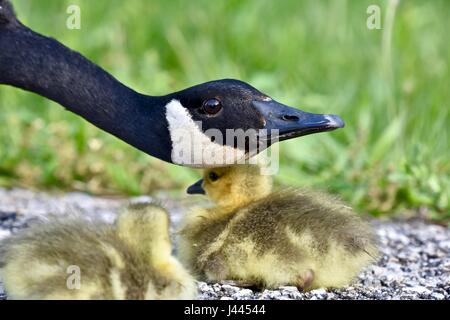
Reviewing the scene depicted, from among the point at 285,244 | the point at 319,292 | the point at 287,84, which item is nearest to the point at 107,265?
the point at 285,244

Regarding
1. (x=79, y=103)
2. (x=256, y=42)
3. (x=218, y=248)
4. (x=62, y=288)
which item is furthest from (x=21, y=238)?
(x=256, y=42)

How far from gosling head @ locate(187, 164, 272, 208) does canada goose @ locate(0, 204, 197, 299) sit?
0.80 meters

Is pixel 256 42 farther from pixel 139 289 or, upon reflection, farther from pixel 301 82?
pixel 139 289

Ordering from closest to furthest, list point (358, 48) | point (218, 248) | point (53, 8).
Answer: point (218, 248) → point (358, 48) → point (53, 8)

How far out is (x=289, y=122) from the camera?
166 inches

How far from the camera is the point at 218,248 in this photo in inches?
154

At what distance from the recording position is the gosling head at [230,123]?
13.8 feet

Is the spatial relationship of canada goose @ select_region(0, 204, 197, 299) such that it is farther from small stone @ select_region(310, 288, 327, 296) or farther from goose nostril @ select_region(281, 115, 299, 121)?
goose nostril @ select_region(281, 115, 299, 121)

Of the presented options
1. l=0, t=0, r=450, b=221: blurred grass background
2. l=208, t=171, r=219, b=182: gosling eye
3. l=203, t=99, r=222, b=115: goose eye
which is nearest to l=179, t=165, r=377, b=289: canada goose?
l=208, t=171, r=219, b=182: gosling eye

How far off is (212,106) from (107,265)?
3.78 ft

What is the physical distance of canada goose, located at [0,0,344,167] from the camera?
13.9 feet

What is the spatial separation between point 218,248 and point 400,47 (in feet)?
12.9

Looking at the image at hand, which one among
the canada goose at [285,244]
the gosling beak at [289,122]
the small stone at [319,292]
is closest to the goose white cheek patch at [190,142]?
the gosling beak at [289,122]

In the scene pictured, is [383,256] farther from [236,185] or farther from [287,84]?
[287,84]
